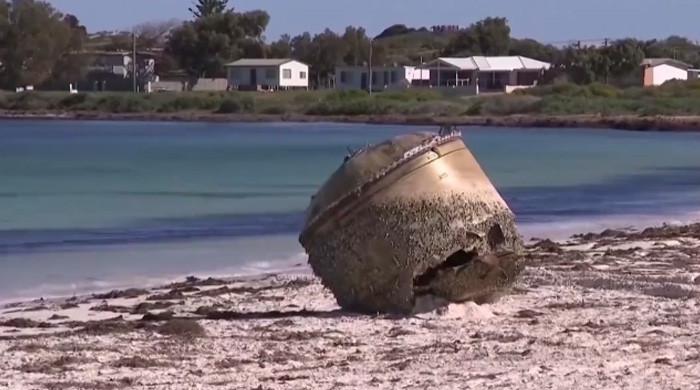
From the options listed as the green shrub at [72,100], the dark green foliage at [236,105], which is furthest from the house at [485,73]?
the green shrub at [72,100]

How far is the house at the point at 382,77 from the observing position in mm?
107375

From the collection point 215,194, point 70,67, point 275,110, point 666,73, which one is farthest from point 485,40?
point 215,194

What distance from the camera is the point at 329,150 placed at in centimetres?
5338

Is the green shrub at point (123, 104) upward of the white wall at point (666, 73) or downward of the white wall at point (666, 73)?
downward

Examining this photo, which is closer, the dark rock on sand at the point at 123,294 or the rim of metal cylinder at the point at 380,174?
the rim of metal cylinder at the point at 380,174

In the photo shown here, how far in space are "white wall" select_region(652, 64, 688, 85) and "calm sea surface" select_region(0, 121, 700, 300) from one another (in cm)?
3981

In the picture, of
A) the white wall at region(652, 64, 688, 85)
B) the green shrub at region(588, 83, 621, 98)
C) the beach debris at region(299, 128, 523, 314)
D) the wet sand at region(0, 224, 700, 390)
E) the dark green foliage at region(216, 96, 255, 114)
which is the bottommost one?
the dark green foliage at region(216, 96, 255, 114)

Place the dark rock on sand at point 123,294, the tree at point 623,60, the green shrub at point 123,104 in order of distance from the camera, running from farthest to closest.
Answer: the tree at point 623,60 < the green shrub at point 123,104 < the dark rock on sand at point 123,294

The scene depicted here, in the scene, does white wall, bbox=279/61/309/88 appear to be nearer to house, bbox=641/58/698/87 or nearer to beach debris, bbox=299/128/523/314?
house, bbox=641/58/698/87

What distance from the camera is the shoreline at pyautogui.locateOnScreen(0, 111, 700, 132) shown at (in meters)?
72.1

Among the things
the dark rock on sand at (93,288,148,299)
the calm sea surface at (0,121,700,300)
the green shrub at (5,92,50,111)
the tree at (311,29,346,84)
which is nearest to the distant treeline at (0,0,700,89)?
the tree at (311,29,346,84)

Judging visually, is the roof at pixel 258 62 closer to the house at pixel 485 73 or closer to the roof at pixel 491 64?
the house at pixel 485 73

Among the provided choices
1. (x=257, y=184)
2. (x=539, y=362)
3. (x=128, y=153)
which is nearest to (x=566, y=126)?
(x=128, y=153)

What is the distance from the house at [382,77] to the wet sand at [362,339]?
308ft
